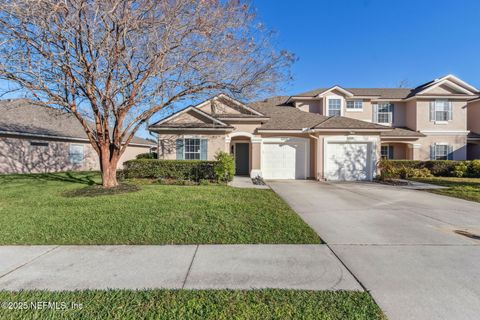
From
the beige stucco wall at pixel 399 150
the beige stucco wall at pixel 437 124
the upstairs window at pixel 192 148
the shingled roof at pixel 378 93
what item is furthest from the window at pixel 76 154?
the beige stucco wall at pixel 437 124

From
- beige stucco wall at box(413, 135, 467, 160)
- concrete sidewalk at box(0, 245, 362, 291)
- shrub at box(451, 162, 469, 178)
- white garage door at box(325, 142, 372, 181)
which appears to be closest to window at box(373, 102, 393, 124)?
beige stucco wall at box(413, 135, 467, 160)

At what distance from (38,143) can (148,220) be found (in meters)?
17.0

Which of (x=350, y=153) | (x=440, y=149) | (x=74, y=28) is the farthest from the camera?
(x=440, y=149)

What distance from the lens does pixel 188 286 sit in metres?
2.92

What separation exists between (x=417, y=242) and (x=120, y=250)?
5619 mm

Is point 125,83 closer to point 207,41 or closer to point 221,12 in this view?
point 207,41

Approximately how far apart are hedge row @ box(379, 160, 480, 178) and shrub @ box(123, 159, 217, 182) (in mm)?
12052

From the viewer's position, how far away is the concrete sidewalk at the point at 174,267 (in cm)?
297

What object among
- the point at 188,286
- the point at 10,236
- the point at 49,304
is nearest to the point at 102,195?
the point at 10,236

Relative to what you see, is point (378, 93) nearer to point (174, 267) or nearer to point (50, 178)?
point (174, 267)

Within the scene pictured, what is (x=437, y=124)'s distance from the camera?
17672 mm

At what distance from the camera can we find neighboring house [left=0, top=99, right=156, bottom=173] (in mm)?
14883

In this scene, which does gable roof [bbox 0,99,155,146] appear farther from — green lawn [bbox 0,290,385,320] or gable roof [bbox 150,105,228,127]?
green lawn [bbox 0,290,385,320]

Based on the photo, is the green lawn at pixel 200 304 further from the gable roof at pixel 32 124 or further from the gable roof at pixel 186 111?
the gable roof at pixel 32 124
